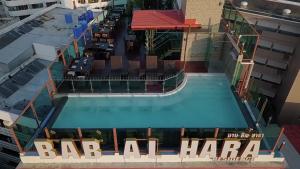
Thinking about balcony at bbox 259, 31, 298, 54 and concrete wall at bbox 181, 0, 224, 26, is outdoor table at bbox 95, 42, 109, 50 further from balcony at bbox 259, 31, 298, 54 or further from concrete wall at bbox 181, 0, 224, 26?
balcony at bbox 259, 31, 298, 54

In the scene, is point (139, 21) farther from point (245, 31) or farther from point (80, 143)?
point (80, 143)

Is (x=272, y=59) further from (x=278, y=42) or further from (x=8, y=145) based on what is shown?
(x=8, y=145)

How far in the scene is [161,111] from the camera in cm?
2166

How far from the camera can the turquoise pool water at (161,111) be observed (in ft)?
66.8

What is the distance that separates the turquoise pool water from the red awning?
6.51 metres

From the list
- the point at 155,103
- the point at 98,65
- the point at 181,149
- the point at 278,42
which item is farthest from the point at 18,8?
the point at 181,149

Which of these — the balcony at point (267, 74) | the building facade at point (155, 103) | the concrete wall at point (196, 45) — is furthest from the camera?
the balcony at point (267, 74)

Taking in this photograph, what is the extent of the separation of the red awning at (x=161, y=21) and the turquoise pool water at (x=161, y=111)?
6.51 meters

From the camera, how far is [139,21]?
2658 centimetres

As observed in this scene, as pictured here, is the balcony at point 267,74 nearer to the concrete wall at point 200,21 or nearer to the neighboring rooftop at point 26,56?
the concrete wall at point 200,21

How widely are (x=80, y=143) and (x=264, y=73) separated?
37.5 meters

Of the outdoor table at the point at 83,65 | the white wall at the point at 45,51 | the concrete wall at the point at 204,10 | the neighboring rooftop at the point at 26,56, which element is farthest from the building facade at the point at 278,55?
the neighboring rooftop at the point at 26,56

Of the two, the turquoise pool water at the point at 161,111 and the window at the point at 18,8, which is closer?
the turquoise pool water at the point at 161,111

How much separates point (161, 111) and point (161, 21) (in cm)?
1021
